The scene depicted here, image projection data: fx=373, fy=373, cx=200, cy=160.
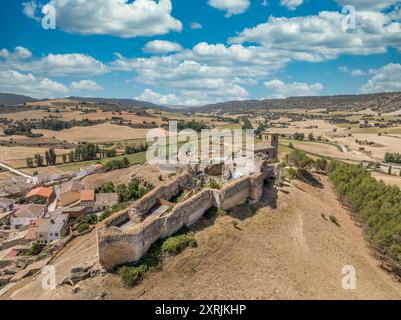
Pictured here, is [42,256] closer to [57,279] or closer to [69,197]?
[57,279]

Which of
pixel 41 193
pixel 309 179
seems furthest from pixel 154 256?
pixel 41 193

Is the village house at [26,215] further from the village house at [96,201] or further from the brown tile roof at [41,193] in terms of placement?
the village house at [96,201]

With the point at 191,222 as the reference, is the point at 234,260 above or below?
below

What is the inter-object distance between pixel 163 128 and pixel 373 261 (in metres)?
130

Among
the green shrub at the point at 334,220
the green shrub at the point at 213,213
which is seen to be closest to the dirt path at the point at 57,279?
the green shrub at the point at 213,213

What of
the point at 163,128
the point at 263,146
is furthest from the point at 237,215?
the point at 163,128

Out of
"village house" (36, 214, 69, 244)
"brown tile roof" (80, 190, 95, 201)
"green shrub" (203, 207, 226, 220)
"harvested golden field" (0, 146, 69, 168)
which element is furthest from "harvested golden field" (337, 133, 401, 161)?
"harvested golden field" (0, 146, 69, 168)

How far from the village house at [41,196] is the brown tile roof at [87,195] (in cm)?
1037

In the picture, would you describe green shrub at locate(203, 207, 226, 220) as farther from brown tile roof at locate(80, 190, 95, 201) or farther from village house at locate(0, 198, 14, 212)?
village house at locate(0, 198, 14, 212)

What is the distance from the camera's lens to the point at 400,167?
306ft

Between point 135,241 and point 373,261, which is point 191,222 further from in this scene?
point 373,261

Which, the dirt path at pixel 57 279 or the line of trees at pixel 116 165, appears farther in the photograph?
the line of trees at pixel 116 165

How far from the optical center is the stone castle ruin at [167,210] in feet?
62.3

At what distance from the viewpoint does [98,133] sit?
145 meters
